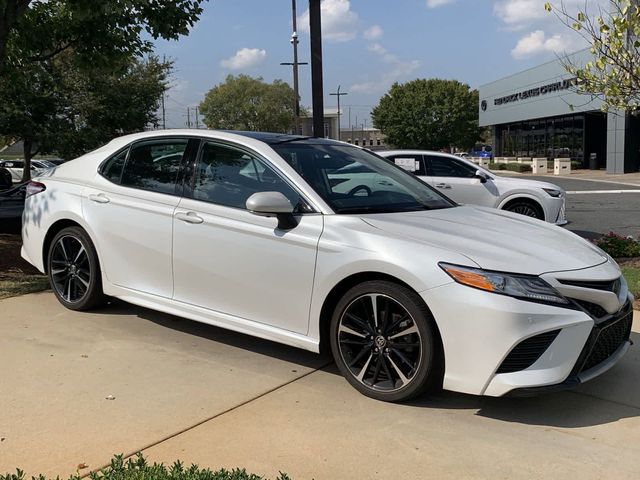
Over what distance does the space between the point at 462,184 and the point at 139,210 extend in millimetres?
7014

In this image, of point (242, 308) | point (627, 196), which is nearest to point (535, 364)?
point (242, 308)

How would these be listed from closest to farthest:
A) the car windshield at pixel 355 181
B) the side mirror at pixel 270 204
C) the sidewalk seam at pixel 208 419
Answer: the sidewalk seam at pixel 208 419, the side mirror at pixel 270 204, the car windshield at pixel 355 181

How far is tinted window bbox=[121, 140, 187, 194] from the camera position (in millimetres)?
4844

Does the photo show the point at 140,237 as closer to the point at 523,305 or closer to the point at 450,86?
the point at 523,305

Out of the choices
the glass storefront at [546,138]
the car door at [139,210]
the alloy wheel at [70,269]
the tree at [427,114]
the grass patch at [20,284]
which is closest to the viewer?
the car door at [139,210]

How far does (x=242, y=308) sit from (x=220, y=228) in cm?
58

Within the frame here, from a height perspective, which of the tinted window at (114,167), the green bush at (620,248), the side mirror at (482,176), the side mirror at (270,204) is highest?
the tinted window at (114,167)

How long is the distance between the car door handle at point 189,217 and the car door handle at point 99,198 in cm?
90

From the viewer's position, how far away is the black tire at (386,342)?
11.6 ft

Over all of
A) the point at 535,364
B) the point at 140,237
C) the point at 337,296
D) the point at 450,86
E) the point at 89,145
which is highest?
the point at 450,86

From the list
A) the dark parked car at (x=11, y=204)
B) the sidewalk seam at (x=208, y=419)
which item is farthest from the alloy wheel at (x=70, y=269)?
the dark parked car at (x=11, y=204)

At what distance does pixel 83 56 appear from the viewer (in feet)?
25.8

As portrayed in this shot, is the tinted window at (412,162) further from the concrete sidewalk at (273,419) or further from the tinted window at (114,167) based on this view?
the concrete sidewalk at (273,419)

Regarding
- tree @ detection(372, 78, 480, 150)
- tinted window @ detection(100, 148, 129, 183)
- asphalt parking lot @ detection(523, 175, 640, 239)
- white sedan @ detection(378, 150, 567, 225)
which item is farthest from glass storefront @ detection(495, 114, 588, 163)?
tinted window @ detection(100, 148, 129, 183)
